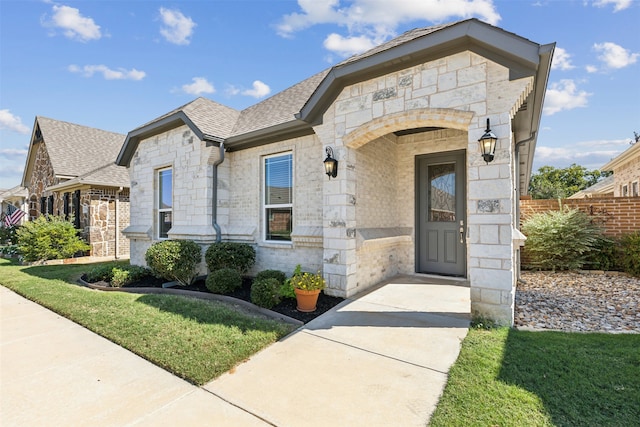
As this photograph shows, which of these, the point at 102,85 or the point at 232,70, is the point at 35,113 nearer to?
the point at 102,85

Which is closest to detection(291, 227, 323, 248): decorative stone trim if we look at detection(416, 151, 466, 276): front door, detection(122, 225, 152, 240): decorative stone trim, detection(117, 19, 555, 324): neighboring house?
detection(117, 19, 555, 324): neighboring house

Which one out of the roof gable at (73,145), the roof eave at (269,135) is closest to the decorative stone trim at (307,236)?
the roof eave at (269,135)

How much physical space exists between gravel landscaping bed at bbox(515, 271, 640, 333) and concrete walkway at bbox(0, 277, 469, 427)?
3.97ft

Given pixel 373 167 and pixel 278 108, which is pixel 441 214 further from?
pixel 278 108

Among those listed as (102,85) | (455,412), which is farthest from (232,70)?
(455,412)

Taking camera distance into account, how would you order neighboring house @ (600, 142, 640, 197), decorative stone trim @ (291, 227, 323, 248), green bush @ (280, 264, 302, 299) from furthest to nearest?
1. neighboring house @ (600, 142, 640, 197)
2. decorative stone trim @ (291, 227, 323, 248)
3. green bush @ (280, 264, 302, 299)

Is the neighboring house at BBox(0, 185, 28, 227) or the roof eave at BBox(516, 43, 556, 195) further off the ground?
the roof eave at BBox(516, 43, 556, 195)

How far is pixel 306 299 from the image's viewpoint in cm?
487

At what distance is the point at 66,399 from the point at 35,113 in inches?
752

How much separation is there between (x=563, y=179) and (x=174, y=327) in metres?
48.3

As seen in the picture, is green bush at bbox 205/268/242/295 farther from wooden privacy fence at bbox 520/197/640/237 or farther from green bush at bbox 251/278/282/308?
wooden privacy fence at bbox 520/197/640/237

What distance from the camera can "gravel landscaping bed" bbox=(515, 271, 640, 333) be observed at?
413 cm

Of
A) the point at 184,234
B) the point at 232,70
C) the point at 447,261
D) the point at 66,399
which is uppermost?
the point at 232,70

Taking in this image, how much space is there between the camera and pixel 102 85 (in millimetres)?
11219
